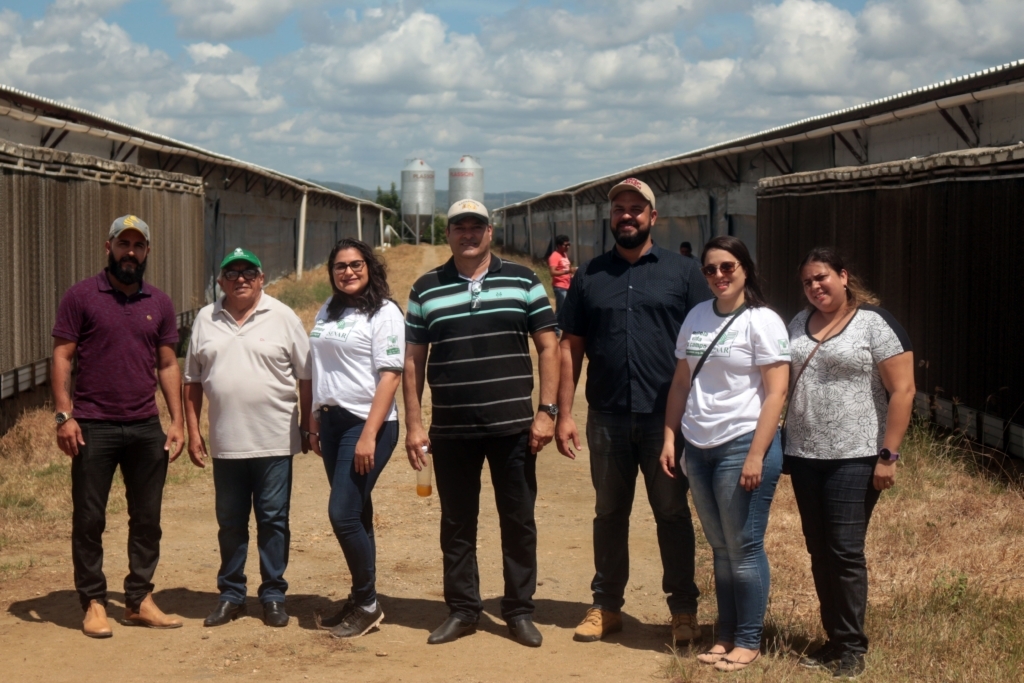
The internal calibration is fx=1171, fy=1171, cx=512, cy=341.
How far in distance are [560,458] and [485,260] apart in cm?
543

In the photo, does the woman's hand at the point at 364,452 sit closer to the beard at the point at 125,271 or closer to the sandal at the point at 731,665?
the beard at the point at 125,271

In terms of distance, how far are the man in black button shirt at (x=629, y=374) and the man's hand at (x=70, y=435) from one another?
7.05 ft

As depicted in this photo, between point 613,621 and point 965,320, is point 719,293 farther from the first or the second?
point 965,320

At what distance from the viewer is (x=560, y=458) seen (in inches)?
412

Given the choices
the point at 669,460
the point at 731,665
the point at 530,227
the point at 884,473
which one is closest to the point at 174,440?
the point at 669,460

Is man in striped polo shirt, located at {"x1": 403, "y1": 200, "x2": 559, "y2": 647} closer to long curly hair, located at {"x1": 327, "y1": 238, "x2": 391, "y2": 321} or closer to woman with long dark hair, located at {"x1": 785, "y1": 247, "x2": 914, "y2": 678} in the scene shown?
long curly hair, located at {"x1": 327, "y1": 238, "x2": 391, "y2": 321}

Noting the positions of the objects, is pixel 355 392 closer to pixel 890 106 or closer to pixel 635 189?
pixel 635 189

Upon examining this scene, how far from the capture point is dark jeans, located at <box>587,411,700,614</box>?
5.11m

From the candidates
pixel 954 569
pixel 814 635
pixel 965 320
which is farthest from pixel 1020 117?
pixel 814 635

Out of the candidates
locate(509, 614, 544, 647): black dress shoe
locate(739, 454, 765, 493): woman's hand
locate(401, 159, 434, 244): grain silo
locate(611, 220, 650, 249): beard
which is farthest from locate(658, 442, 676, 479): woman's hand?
locate(401, 159, 434, 244): grain silo

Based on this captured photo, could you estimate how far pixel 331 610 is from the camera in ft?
19.1

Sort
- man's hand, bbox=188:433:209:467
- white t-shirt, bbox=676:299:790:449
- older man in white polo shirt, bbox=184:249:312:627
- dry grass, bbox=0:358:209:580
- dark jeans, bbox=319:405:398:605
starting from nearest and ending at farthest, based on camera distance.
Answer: white t-shirt, bbox=676:299:790:449 < dark jeans, bbox=319:405:398:605 < older man in white polo shirt, bbox=184:249:312:627 < man's hand, bbox=188:433:209:467 < dry grass, bbox=0:358:209:580

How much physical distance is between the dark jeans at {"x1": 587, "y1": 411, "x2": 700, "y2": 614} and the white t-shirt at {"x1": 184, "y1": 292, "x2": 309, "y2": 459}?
1421 millimetres

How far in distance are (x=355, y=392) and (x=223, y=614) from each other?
125cm
